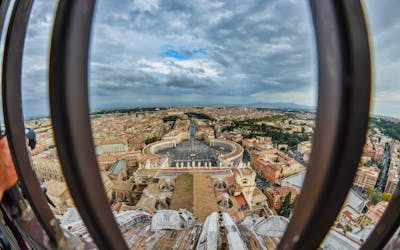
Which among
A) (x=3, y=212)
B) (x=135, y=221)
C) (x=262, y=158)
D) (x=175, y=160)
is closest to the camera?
(x=3, y=212)

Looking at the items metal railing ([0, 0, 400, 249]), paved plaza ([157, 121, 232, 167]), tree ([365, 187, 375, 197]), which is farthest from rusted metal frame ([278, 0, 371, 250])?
paved plaza ([157, 121, 232, 167])

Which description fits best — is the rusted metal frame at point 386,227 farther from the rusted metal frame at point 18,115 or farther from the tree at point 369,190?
the tree at point 369,190

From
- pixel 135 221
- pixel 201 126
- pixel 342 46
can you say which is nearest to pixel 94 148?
pixel 342 46

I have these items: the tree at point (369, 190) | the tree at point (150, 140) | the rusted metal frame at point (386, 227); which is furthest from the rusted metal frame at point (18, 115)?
the tree at point (150, 140)

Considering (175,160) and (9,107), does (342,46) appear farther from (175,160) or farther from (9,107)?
(175,160)

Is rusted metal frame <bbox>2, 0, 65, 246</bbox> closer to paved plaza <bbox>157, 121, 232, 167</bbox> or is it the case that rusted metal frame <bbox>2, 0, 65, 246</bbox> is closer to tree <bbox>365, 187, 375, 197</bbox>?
tree <bbox>365, 187, 375, 197</bbox>

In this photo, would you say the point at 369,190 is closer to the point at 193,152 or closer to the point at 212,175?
the point at 212,175
